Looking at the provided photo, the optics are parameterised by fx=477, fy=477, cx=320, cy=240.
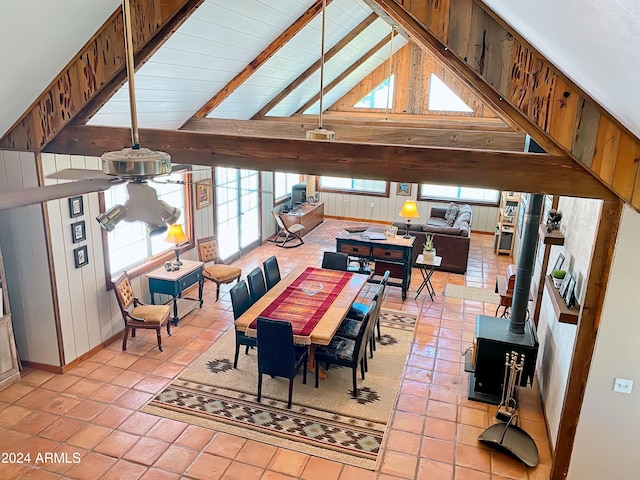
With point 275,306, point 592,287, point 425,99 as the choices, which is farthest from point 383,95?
point 592,287

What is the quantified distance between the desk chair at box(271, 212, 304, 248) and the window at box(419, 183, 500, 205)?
3.29 meters

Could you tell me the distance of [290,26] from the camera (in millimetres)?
5773

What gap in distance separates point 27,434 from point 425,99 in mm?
9401

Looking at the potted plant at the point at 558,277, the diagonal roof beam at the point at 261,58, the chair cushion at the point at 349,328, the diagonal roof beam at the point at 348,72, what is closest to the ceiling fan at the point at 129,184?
the chair cushion at the point at 349,328

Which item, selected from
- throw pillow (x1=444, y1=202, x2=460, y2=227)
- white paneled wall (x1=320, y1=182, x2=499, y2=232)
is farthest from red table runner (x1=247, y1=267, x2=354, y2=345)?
white paneled wall (x1=320, y1=182, x2=499, y2=232)

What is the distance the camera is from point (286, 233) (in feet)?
33.2

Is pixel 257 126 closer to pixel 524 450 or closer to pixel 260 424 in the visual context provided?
pixel 260 424

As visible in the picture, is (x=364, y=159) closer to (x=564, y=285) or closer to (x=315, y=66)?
(x=564, y=285)

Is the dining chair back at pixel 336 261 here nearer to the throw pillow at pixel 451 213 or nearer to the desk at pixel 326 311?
the desk at pixel 326 311

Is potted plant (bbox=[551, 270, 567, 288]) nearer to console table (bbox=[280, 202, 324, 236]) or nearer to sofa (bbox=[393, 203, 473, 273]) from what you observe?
sofa (bbox=[393, 203, 473, 273])

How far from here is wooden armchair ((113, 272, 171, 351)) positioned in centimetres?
548

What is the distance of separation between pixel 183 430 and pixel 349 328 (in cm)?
199

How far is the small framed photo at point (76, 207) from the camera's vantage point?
502cm

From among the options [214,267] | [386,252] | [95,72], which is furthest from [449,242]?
[95,72]
